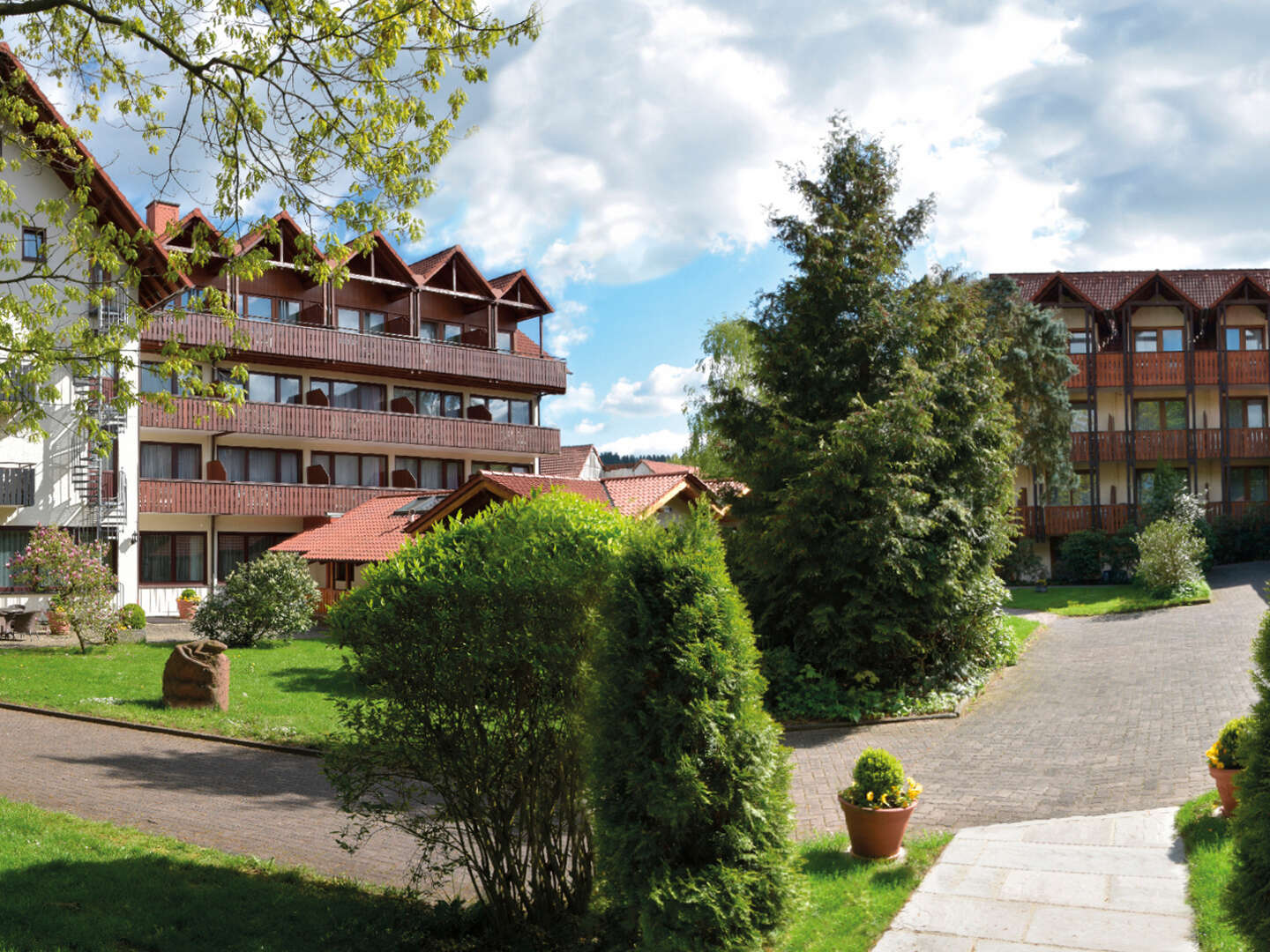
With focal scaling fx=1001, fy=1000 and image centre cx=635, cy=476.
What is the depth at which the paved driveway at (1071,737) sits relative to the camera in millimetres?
9953

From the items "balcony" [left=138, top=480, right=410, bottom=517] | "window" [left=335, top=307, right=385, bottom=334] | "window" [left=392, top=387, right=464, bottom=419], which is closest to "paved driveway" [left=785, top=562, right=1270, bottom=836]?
"balcony" [left=138, top=480, right=410, bottom=517]

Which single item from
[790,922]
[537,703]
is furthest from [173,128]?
[790,922]

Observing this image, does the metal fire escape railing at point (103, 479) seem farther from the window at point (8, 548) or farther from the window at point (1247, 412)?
the window at point (1247, 412)

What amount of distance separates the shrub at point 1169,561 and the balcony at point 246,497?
930 inches

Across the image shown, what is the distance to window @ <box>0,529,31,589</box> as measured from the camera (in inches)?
1067

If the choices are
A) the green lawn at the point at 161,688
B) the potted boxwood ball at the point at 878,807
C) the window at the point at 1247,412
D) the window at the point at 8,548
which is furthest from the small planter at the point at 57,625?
the window at the point at 1247,412

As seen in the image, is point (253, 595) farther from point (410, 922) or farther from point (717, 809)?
point (717, 809)

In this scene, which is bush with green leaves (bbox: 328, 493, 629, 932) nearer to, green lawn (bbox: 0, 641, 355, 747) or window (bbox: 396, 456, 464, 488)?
green lawn (bbox: 0, 641, 355, 747)

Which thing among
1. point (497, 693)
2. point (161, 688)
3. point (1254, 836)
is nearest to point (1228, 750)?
point (1254, 836)

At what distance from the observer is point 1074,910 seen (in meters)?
6.75

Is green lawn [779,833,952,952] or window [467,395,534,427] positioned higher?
window [467,395,534,427]

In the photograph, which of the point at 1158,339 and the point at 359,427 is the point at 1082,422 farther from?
the point at 359,427

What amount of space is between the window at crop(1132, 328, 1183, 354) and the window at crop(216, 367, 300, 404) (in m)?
33.1

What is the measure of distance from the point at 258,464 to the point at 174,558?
171 inches
